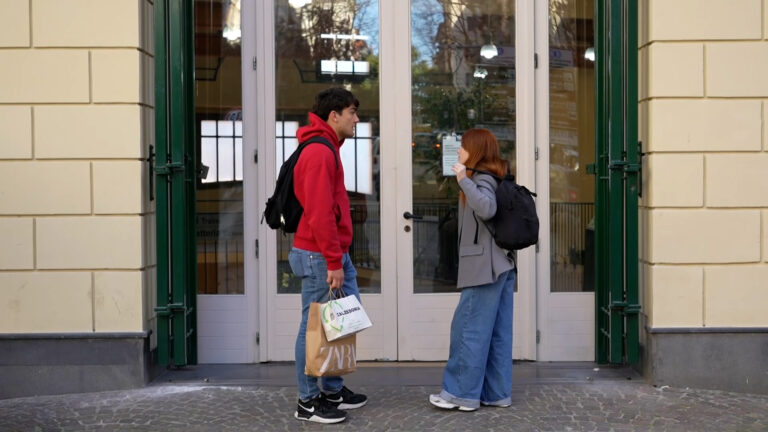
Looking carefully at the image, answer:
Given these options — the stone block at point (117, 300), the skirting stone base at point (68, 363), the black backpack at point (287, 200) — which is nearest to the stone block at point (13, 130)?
the stone block at point (117, 300)

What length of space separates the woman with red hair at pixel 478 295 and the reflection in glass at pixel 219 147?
2030mm

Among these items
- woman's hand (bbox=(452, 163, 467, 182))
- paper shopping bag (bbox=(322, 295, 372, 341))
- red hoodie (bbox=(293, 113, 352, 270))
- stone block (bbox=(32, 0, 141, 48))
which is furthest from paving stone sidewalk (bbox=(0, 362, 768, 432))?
stone block (bbox=(32, 0, 141, 48))

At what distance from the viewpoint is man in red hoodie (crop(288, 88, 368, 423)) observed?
5.12 meters

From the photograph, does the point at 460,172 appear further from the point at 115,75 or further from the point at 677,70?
the point at 115,75

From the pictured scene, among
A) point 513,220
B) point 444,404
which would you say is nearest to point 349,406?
point 444,404

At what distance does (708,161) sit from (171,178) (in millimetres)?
3634

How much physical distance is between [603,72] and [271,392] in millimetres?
3258

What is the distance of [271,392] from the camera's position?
20.1ft

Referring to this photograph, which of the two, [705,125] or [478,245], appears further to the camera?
[705,125]

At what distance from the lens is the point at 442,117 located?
22.8 feet

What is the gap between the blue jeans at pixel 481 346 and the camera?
5.54 metres

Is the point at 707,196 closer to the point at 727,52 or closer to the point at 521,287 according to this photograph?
the point at 727,52

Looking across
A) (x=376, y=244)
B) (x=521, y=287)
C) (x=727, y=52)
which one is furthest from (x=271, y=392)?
(x=727, y=52)

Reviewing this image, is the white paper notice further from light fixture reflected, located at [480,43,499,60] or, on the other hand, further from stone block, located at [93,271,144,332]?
stone block, located at [93,271,144,332]
